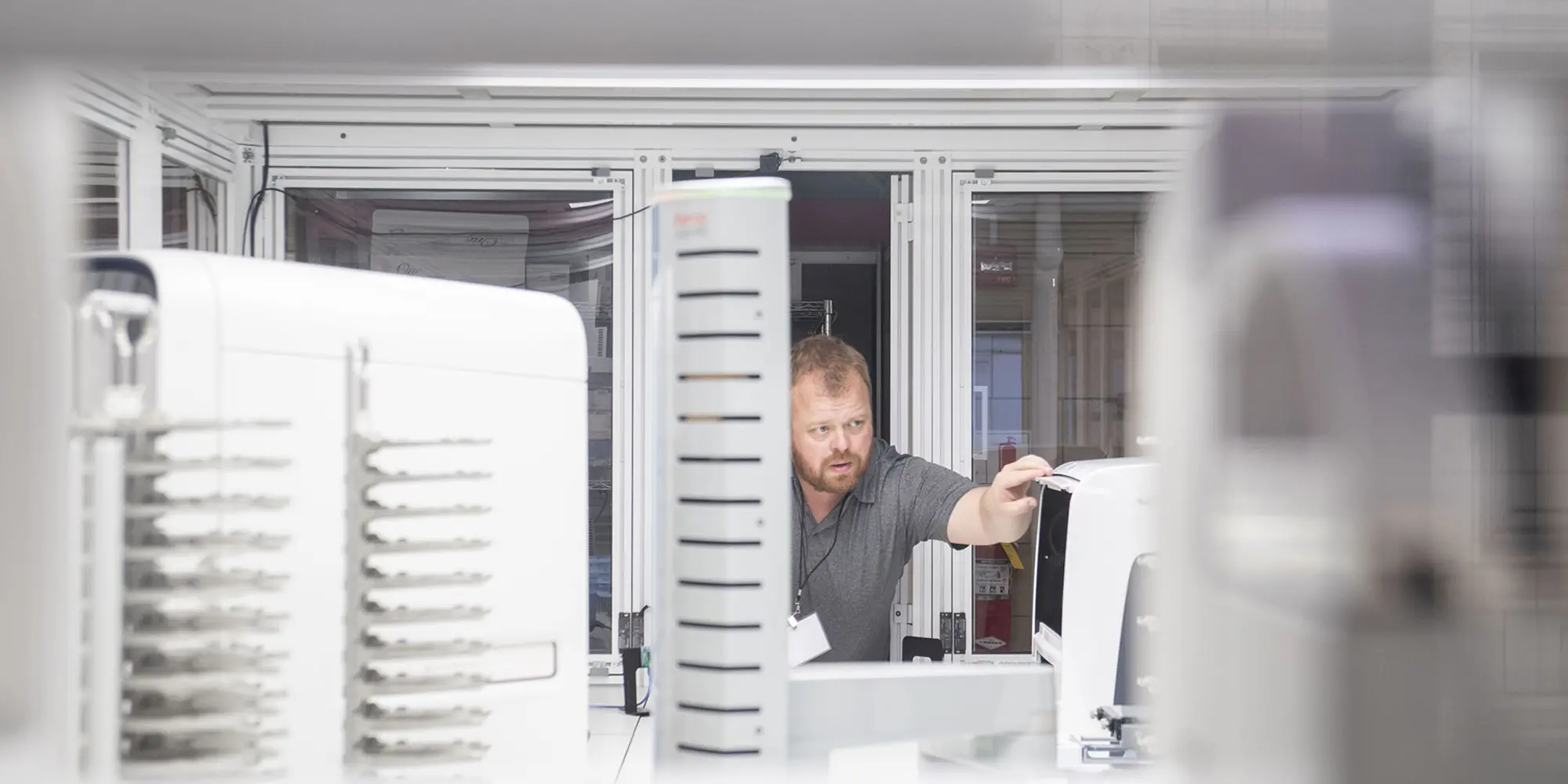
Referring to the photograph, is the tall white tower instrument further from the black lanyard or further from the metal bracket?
the metal bracket

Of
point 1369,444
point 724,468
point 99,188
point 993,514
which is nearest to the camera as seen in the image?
point 1369,444

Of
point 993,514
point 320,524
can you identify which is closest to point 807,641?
point 993,514

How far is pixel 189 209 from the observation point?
2748 millimetres

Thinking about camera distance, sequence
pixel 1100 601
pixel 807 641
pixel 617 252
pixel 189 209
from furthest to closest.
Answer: pixel 617 252
pixel 189 209
pixel 1100 601
pixel 807 641

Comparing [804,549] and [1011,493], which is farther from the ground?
[1011,493]

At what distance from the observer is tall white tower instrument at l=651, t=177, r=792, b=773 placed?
61 cm

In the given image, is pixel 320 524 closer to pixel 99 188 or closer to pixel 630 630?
pixel 99 188

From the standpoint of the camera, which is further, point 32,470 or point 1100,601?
point 1100,601

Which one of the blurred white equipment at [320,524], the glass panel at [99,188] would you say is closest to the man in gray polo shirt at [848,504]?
the glass panel at [99,188]

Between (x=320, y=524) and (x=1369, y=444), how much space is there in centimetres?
53

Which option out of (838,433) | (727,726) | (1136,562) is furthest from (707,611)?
(838,433)

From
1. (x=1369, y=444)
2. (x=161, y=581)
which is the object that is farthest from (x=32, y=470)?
(x=1369, y=444)

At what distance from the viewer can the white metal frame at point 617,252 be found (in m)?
3.01

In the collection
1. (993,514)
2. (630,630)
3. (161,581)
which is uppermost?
(161,581)
